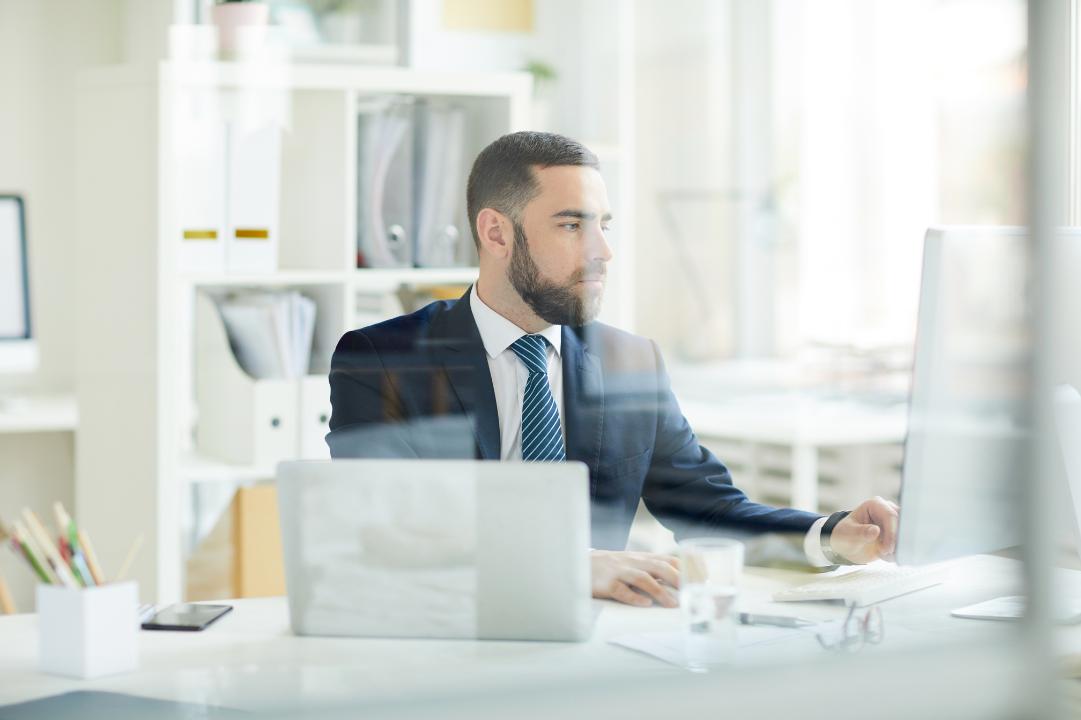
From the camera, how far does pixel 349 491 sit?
1141mm

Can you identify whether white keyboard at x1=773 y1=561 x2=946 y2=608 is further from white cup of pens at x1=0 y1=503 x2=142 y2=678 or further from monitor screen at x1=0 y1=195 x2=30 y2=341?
monitor screen at x1=0 y1=195 x2=30 y2=341

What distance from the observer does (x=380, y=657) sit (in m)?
1.12

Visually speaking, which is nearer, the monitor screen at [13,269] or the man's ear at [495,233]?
the monitor screen at [13,269]

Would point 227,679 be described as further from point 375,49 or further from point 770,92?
point 770,92

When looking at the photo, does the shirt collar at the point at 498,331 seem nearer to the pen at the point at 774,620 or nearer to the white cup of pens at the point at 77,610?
the pen at the point at 774,620

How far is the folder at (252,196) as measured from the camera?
2.14 meters

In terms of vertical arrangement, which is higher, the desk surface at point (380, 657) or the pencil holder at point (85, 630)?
the pencil holder at point (85, 630)

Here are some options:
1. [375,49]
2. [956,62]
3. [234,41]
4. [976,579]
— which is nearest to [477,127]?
[375,49]

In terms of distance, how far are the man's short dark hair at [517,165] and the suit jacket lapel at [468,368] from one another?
16 centimetres

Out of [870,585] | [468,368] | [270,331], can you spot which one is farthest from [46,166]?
[870,585]

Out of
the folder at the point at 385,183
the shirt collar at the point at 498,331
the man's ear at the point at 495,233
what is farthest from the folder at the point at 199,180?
the shirt collar at the point at 498,331

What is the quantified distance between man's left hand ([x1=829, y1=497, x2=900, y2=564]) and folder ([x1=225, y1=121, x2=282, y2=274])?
1.17 metres

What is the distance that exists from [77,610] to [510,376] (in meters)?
0.69

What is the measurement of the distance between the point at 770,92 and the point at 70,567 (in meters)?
2.90
